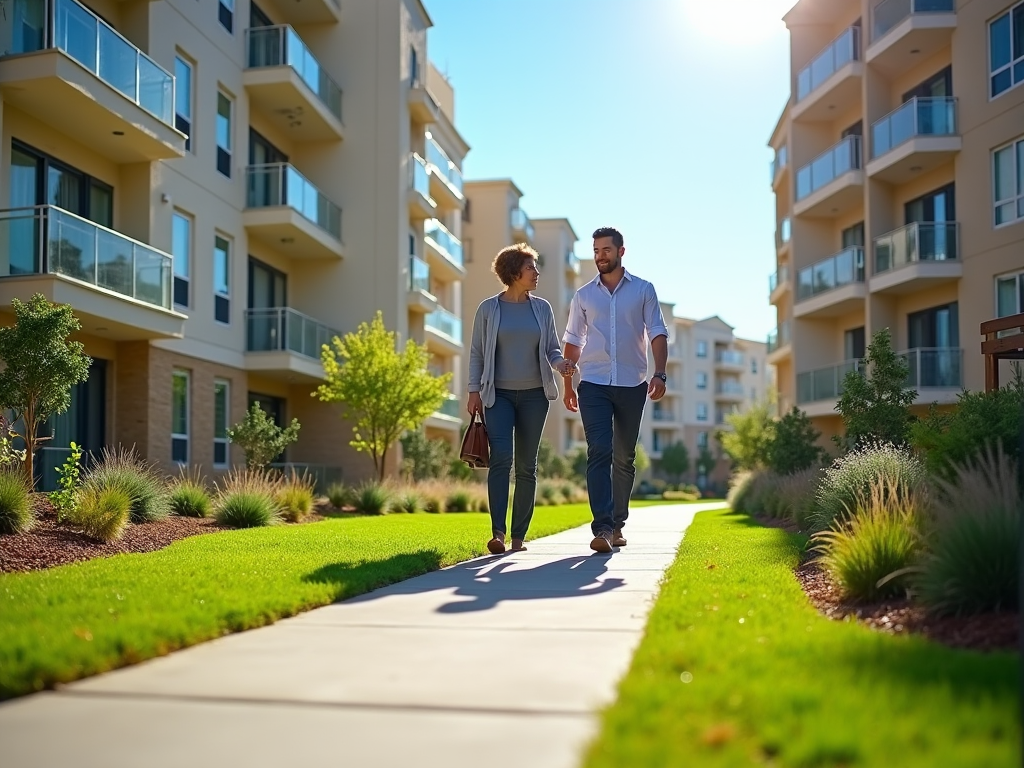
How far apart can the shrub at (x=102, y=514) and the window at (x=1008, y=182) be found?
67.4 ft

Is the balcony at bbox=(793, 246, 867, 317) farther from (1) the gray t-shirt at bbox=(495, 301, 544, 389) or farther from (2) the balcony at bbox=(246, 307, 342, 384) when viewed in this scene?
(1) the gray t-shirt at bbox=(495, 301, 544, 389)

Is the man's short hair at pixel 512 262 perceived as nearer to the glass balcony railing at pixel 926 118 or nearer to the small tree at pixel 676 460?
the glass balcony railing at pixel 926 118

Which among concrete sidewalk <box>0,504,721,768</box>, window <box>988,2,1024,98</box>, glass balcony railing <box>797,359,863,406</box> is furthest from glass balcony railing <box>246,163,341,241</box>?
concrete sidewalk <box>0,504,721,768</box>

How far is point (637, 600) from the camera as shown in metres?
5.71

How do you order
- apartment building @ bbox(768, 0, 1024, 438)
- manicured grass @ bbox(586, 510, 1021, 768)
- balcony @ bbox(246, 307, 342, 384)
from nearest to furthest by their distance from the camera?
1. manicured grass @ bbox(586, 510, 1021, 768)
2. apartment building @ bbox(768, 0, 1024, 438)
3. balcony @ bbox(246, 307, 342, 384)

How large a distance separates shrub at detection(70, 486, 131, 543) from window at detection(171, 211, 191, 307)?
11.8m

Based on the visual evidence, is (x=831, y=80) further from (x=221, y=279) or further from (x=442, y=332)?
(x=221, y=279)

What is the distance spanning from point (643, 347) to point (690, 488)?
58.8 m

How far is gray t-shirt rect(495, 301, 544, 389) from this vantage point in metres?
8.56

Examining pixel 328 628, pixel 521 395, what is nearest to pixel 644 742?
pixel 328 628

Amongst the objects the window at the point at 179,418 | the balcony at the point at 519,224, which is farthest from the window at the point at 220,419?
the balcony at the point at 519,224

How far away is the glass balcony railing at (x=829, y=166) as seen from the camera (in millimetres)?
29859

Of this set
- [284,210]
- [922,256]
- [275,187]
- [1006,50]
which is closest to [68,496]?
[284,210]

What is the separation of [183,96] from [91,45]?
18.5 feet
